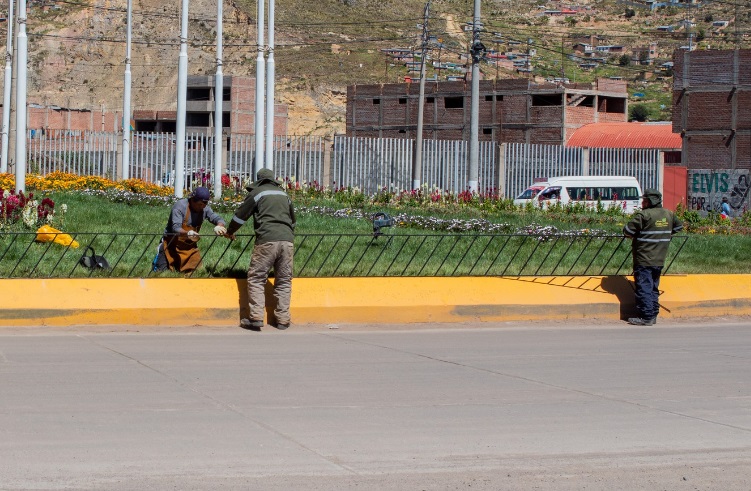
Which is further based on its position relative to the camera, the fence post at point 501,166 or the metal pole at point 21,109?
the fence post at point 501,166

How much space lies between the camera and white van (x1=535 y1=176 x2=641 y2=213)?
34.9 metres

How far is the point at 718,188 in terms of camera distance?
4394cm

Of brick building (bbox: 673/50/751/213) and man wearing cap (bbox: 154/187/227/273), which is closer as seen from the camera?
man wearing cap (bbox: 154/187/227/273)

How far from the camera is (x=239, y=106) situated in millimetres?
87688

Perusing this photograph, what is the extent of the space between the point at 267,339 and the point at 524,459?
5403 millimetres

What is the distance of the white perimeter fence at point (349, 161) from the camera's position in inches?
1305

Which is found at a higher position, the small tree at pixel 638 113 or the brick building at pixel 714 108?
the small tree at pixel 638 113

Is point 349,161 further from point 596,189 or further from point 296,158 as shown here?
point 596,189

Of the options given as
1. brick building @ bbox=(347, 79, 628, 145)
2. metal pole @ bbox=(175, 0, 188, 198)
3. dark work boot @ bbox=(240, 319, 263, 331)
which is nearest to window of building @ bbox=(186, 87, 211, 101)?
brick building @ bbox=(347, 79, 628, 145)

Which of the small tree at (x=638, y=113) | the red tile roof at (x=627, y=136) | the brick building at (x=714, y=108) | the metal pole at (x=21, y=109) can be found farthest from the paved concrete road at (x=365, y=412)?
the small tree at (x=638, y=113)

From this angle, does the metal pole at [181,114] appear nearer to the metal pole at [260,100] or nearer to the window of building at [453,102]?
the metal pole at [260,100]

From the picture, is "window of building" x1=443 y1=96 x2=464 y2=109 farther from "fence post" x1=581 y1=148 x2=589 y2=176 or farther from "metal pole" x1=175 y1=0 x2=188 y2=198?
"metal pole" x1=175 y1=0 x2=188 y2=198

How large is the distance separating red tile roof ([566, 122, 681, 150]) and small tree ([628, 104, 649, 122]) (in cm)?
2896

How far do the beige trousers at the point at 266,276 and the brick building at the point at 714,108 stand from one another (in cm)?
3695
